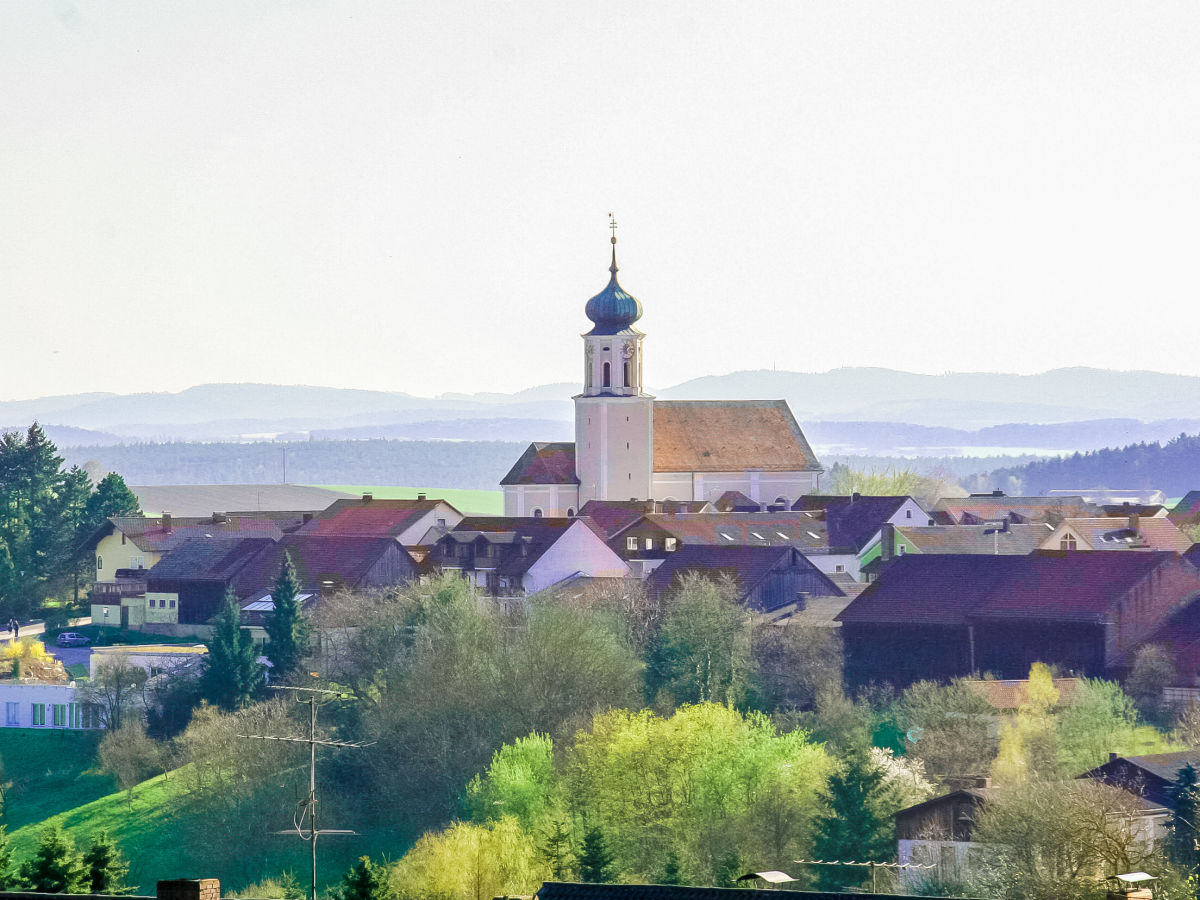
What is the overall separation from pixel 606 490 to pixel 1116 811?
69.6 m

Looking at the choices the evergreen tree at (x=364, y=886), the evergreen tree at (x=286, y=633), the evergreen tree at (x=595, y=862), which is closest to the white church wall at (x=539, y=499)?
the evergreen tree at (x=286, y=633)

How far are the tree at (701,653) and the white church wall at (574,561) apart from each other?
A: 46.5ft

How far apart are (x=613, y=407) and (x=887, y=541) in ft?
84.9

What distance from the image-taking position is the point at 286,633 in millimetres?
A: 68500

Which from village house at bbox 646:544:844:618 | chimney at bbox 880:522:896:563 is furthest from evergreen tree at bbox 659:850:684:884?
chimney at bbox 880:522:896:563

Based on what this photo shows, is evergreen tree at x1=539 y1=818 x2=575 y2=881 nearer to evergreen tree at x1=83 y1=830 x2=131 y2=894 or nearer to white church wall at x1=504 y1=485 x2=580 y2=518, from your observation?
evergreen tree at x1=83 y1=830 x2=131 y2=894

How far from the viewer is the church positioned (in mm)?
108125

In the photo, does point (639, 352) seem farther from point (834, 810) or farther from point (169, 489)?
point (169, 489)

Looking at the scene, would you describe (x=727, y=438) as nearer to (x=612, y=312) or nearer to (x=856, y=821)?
(x=612, y=312)

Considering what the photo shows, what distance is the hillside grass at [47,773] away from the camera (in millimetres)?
57844

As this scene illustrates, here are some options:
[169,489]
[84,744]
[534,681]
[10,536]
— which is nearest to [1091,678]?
[534,681]

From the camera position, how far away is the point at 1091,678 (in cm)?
5859

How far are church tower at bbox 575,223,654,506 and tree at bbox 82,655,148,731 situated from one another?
144ft

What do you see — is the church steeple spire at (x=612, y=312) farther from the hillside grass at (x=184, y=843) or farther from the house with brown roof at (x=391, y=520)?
the hillside grass at (x=184, y=843)
